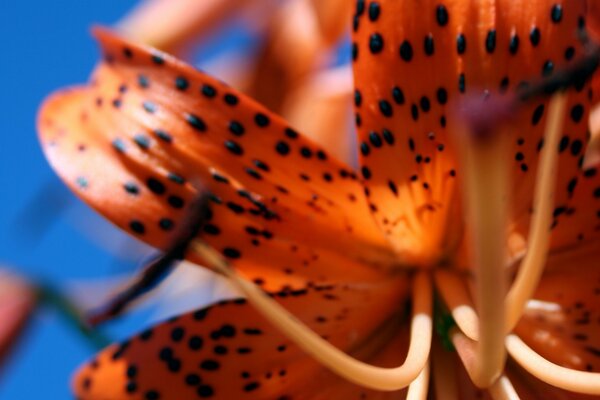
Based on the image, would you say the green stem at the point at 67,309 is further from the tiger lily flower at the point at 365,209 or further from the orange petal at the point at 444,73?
the orange petal at the point at 444,73

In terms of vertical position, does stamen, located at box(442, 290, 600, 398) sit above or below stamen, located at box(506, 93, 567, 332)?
below

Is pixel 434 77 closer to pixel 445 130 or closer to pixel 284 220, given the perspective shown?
pixel 445 130

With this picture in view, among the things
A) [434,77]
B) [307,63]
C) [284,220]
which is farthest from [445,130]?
[307,63]

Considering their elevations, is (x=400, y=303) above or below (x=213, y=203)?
below

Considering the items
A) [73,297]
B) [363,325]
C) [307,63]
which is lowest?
[73,297]

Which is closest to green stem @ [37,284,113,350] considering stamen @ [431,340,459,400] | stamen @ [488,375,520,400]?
stamen @ [431,340,459,400]

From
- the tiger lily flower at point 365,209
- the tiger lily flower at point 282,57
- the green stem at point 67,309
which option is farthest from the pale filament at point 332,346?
the tiger lily flower at point 282,57

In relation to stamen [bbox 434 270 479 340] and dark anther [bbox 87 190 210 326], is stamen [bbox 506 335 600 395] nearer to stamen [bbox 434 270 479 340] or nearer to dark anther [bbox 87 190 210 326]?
stamen [bbox 434 270 479 340]
